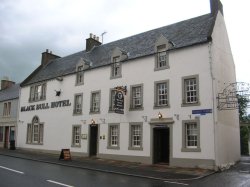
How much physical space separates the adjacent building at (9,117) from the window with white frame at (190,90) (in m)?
21.9

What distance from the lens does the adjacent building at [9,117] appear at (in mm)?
36281

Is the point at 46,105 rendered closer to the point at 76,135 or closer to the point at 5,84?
the point at 76,135

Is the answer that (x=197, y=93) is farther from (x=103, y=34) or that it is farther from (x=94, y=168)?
(x=103, y=34)

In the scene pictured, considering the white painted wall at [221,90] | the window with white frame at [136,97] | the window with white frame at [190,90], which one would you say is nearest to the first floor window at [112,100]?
the window with white frame at [136,97]

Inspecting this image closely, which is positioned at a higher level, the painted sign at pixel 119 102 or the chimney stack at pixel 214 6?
the chimney stack at pixel 214 6

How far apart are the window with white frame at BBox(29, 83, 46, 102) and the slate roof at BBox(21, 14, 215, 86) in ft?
2.16

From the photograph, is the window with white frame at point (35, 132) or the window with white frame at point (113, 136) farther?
the window with white frame at point (35, 132)

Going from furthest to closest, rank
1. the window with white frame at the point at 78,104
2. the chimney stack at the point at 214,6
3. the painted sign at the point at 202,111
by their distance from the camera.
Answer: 1. the window with white frame at the point at 78,104
2. the chimney stack at the point at 214,6
3. the painted sign at the point at 202,111

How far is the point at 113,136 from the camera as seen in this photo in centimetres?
2488

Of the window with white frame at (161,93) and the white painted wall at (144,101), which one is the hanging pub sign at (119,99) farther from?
the window with white frame at (161,93)

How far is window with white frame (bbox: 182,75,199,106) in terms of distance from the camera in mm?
20375

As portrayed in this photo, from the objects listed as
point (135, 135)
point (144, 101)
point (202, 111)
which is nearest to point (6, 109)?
point (135, 135)

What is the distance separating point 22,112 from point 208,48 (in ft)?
75.3

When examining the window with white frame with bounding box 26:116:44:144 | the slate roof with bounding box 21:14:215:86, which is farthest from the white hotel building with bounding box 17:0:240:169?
the window with white frame with bounding box 26:116:44:144
